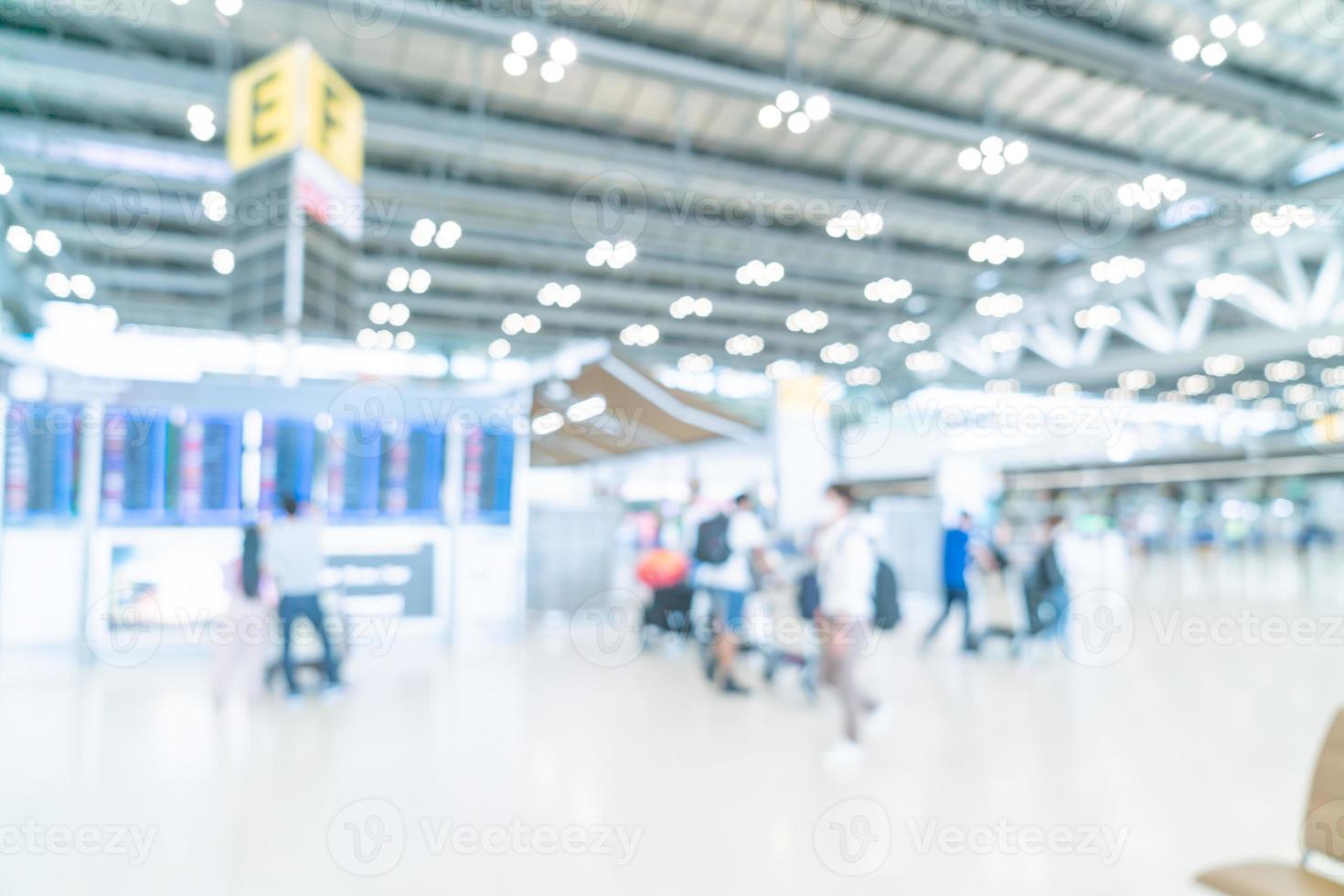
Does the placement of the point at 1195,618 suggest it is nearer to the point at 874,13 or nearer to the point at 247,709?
the point at 874,13

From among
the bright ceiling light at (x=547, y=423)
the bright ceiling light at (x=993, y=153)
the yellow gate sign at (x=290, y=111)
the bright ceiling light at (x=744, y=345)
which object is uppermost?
the bright ceiling light at (x=744, y=345)

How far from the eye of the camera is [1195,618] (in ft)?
31.2

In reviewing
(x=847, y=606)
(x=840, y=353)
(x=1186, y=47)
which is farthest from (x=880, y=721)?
(x=840, y=353)

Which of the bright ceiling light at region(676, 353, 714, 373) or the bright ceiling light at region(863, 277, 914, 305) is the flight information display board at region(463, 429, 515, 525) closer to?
the bright ceiling light at region(863, 277, 914, 305)

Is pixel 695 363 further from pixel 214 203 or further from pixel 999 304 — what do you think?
pixel 214 203

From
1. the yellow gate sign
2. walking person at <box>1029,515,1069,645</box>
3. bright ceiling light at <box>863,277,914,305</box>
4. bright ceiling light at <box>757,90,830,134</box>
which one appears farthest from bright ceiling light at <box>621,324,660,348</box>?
walking person at <box>1029,515,1069,645</box>

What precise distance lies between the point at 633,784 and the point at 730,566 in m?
2.31

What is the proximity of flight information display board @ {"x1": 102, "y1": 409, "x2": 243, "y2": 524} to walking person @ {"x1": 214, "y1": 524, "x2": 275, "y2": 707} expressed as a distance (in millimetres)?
1694

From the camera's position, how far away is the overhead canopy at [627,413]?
26.6ft

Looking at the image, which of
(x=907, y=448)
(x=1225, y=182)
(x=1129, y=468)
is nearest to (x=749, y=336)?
(x=907, y=448)

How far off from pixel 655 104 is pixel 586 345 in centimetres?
365

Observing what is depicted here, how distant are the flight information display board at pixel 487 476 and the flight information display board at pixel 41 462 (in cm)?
311

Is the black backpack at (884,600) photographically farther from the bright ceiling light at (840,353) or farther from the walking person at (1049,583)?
the bright ceiling light at (840,353)

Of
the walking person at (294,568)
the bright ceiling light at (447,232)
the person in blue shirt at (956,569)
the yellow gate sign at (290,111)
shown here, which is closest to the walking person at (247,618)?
the walking person at (294,568)
